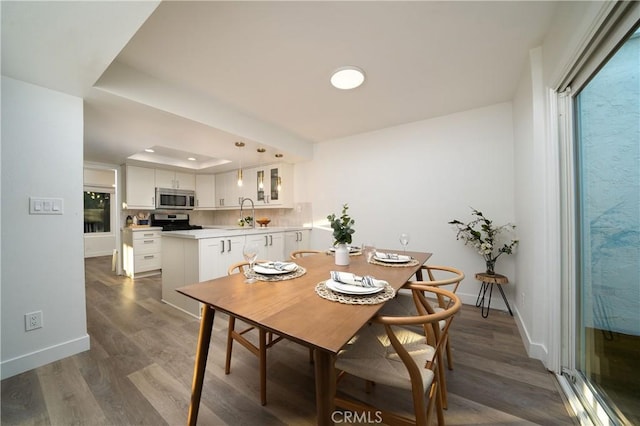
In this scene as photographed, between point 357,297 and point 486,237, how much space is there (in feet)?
7.37

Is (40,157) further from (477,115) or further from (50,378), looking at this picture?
(477,115)

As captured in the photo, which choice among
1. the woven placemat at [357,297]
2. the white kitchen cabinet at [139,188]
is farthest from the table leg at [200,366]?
the white kitchen cabinet at [139,188]

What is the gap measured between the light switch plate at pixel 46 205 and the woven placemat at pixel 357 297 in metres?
2.17

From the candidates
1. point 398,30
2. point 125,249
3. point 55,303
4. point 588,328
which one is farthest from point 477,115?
point 125,249

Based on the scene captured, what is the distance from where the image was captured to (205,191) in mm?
5254

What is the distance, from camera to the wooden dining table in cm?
71

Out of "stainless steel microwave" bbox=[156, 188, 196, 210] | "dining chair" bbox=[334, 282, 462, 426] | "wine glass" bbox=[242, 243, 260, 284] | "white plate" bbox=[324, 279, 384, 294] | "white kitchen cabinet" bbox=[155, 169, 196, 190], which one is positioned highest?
"white kitchen cabinet" bbox=[155, 169, 196, 190]

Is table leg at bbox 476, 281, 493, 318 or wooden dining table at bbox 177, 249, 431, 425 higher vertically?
wooden dining table at bbox 177, 249, 431, 425

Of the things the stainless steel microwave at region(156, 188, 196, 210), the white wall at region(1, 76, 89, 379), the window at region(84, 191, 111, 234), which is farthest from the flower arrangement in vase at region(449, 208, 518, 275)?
the window at region(84, 191, 111, 234)

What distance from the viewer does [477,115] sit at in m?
2.68

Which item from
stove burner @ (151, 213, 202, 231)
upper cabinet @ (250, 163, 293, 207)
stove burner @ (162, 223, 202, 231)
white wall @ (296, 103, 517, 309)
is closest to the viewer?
white wall @ (296, 103, 517, 309)

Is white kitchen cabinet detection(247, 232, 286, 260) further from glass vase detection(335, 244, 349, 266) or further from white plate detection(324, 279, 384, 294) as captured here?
white plate detection(324, 279, 384, 294)

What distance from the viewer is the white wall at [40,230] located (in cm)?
156

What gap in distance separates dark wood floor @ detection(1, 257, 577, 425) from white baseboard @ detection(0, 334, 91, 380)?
0.05 m
